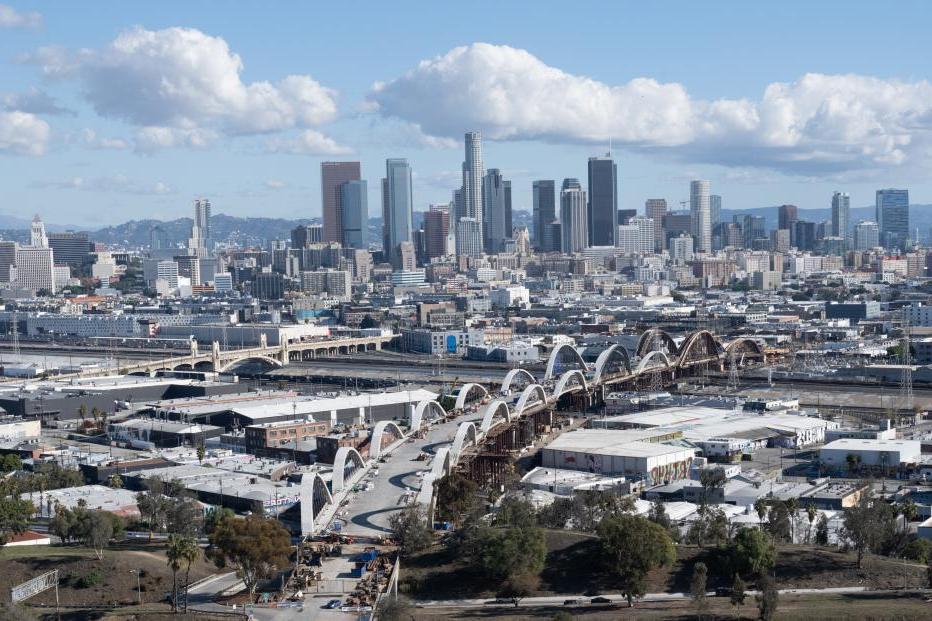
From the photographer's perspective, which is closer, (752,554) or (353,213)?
(752,554)

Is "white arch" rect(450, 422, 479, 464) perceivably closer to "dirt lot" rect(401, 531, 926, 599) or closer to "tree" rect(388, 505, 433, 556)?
"tree" rect(388, 505, 433, 556)

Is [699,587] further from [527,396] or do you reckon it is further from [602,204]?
[602,204]

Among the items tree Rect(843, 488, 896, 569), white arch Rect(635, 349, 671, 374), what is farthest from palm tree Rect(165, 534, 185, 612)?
white arch Rect(635, 349, 671, 374)

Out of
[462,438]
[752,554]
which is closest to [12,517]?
[462,438]

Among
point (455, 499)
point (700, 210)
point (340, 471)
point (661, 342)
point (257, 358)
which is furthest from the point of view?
Answer: point (700, 210)

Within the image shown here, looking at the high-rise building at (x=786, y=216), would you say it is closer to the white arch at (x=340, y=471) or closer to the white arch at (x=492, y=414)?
the white arch at (x=492, y=414)

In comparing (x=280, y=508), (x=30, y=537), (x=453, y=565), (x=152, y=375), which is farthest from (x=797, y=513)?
(x=152, y=375)

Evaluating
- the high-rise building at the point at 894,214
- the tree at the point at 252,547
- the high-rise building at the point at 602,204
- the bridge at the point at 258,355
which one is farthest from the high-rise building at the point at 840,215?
the tree at the point at 252,547
